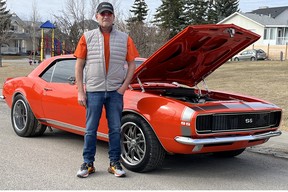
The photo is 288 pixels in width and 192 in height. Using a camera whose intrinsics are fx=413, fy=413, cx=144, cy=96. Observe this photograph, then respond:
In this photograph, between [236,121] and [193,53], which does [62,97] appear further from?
[236,121]

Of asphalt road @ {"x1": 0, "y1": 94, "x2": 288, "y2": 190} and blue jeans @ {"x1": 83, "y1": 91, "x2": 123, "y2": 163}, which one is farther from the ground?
blue jeans @ {"x1": 83, "y1": 91, "x2": 123, "y2": 163}

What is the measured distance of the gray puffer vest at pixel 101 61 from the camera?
4668 mm

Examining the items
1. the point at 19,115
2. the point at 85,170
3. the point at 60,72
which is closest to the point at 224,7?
the point at 19,115

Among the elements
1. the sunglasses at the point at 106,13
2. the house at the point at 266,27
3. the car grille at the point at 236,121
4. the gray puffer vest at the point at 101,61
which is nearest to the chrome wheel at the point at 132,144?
the gray puffer vest at the point at 101,61

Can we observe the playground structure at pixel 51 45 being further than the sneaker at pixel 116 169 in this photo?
Yes

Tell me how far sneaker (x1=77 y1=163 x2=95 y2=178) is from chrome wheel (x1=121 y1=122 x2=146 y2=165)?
1.59ft

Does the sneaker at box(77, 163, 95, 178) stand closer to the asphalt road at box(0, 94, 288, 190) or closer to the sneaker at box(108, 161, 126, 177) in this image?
the asphalt road at box(0, 94, 288, 190)

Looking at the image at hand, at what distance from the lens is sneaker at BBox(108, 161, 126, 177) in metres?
4.82

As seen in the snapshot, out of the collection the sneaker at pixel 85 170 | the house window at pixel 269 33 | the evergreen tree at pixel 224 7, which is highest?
the evergreen tree at pixel 224 7

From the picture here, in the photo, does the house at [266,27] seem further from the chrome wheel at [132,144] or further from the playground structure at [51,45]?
the chrome wheel at [132,144]

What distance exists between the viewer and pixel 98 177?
482 cm

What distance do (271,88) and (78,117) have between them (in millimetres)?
9882

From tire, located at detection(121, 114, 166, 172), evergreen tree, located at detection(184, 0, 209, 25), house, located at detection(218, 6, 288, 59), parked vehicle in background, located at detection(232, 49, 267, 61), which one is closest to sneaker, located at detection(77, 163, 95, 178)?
tire, located at detection(121, 114, 166, 172)

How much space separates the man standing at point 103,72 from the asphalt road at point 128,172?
29 cm
